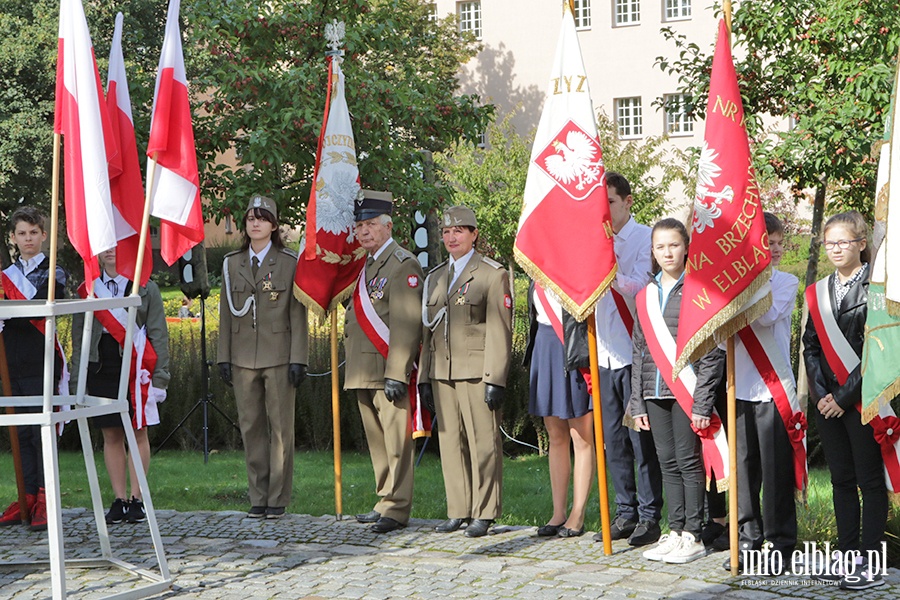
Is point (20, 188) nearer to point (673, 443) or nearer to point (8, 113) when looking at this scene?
point (8, 113)

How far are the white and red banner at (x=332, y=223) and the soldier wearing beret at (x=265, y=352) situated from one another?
24cm

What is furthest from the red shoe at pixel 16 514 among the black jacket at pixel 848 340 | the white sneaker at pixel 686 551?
the black jacket at pixel 848 340

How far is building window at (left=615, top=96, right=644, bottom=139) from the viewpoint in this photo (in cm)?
3731

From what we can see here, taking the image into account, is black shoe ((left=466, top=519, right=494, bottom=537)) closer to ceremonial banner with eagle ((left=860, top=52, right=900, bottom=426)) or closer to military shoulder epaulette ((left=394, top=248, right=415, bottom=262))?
military shoulder epaulette ((left=394, top=248, right=415, bottom=262))

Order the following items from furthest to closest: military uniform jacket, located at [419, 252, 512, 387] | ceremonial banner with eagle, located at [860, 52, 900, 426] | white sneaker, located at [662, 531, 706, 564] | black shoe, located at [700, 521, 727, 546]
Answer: military uniform jacket, located at [419, 252, 512, 387], black shoe, located at [700, 521, 727, 546], white sneaker, located at [662, 531, 706, 564], ceremonial banner with eagle, located at [860, 52, 900, 426]

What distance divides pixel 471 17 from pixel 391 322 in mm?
34608

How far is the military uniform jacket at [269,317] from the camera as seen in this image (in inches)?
307

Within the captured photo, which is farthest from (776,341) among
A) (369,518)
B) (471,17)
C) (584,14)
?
(471,17)

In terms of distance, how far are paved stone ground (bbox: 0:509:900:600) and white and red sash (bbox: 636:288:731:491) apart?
53cm

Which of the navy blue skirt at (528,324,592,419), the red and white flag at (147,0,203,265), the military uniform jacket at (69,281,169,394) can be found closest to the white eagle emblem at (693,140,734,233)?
the navy blue skirt at (528,324,592,419)

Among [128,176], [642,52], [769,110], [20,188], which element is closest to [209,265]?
[20,188]

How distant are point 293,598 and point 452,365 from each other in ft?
6.40

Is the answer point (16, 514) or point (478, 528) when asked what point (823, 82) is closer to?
point (478, 528)

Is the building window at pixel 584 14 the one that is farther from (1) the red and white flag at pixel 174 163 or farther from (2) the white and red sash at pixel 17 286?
(1) the red and white flag at pixel 174 163
